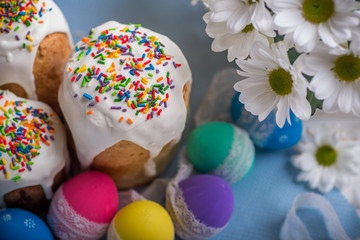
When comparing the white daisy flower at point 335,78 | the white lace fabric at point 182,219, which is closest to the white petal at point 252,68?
the white daisy flower at point 335,78

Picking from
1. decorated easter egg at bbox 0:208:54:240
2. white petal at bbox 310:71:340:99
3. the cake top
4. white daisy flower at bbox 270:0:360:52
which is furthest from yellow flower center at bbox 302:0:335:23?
decorated easter egg at bbox 0:208:54:240

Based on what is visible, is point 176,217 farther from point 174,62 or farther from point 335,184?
point 335,184

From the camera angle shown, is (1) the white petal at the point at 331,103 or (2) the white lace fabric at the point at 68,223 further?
(2) the white lace fabric at the point at 68,223

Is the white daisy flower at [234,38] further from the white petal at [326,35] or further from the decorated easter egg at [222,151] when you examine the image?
the decorated easter egg at [222,151]

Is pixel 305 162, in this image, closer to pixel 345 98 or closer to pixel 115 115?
pixel 345 98

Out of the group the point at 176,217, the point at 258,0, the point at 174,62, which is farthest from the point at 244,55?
the point at 176,217

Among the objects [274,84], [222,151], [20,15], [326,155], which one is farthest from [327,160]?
[20,15]
